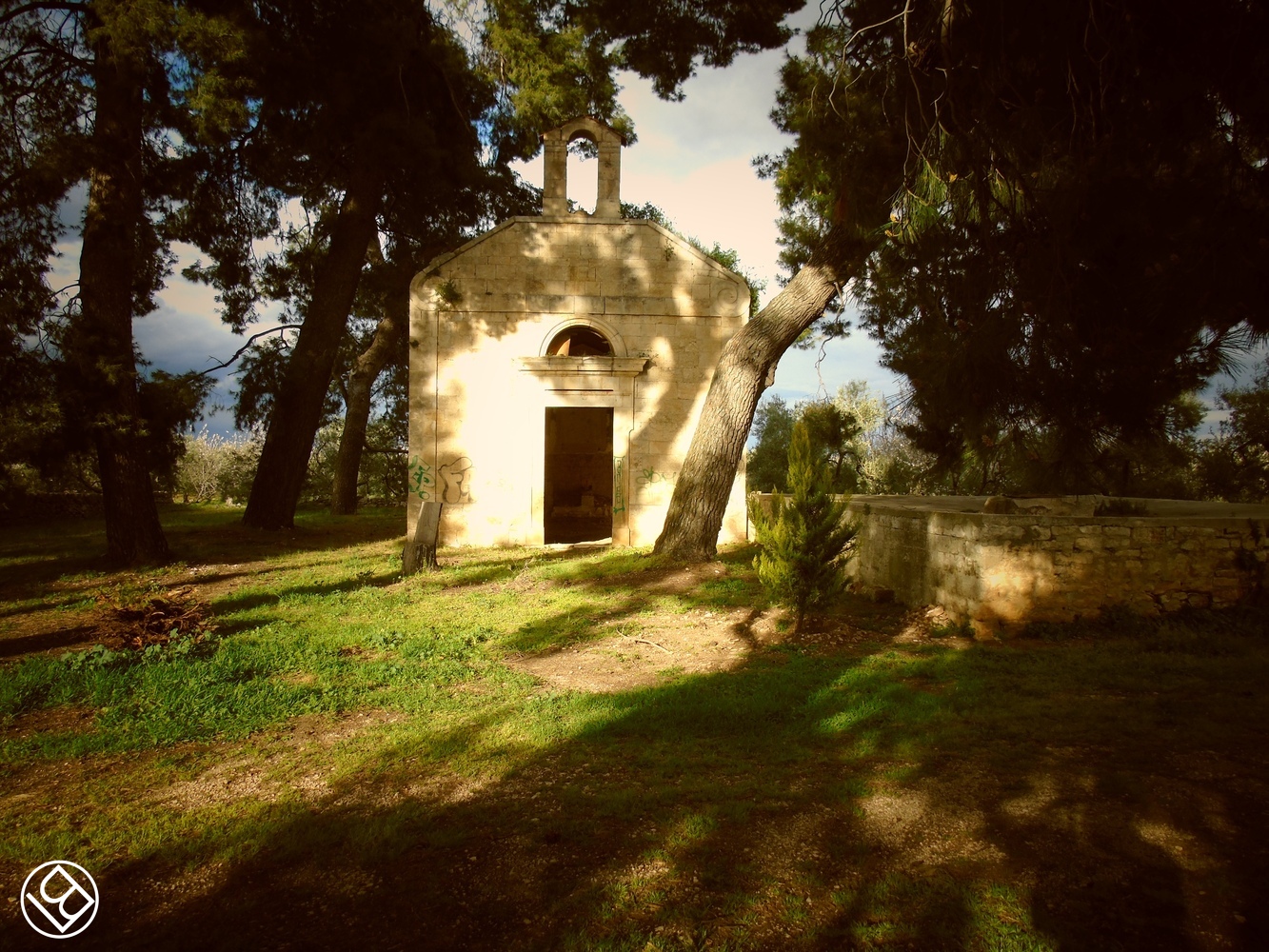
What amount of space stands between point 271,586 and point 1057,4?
398 inches

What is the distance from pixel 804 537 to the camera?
706 cm

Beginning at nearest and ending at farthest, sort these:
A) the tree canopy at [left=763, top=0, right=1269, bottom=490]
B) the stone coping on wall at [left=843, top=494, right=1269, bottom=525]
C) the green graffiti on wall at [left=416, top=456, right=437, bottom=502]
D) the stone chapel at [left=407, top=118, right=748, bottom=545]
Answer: the tree canopy at [left=763, top=0, right=1269, bottom=490] < the stone coping on wall at [left=843, top=494, right=1269, bottom=525] < the green graffiti on wall at [left=416, top=456, right=437, bottom=502] < the stone chapel at [left=407, top=118, right=748, bottom=545]

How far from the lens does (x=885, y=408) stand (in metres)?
6.74

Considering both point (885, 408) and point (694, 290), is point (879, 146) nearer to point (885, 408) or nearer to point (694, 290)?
point (885, 408)

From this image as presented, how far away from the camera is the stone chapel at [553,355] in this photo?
14.2 metres

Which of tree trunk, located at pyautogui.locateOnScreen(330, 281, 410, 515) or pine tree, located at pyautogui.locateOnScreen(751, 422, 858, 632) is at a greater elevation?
tree trunk, located at pyautogui.locateOnScreen(330, 281, 410, 515)

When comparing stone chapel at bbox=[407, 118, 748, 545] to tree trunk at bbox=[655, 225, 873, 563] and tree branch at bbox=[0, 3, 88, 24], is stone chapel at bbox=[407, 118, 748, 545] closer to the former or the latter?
tree trunk at bbox=[655, 225, 873, 563]

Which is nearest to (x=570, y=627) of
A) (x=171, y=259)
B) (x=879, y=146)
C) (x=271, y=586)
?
(x=271, y=586)

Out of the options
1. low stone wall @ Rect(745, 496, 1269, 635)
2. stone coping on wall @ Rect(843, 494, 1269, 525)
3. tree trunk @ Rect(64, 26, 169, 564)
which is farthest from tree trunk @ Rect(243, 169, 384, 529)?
low stone wall @ Rect(745, 496, 1269, 635)

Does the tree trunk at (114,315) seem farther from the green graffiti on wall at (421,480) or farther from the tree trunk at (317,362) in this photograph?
the green graffiti on wall at (421,480)

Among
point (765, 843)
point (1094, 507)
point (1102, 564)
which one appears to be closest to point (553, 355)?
point (1094, 507)

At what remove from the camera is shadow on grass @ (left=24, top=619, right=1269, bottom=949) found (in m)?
2.88

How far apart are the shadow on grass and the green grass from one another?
0.05 ft

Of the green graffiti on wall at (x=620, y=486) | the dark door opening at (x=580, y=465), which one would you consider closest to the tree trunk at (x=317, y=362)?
the green graffiti on wall at (x=620, y=486)
